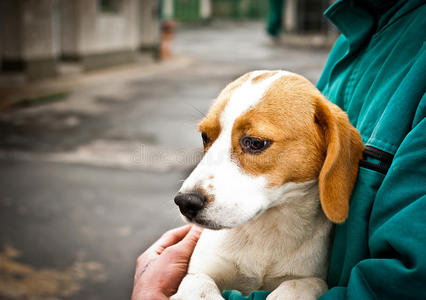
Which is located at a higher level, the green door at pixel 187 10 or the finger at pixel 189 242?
the finger at pixel 189 242

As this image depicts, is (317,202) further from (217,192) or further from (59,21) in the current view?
(59,21)

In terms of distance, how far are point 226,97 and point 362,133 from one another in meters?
0.62

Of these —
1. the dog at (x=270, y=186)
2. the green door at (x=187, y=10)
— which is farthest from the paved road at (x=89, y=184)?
the green door at (x=187, y=10)

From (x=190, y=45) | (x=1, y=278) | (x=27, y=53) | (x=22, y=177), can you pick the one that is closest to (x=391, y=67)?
(x=1, y=278)

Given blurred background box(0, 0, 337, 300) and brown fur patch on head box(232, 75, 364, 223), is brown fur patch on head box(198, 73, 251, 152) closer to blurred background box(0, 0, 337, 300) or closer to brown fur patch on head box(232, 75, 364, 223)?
brown fur patch on head box(232, 75, 364, 223)

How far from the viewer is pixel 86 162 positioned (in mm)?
7820

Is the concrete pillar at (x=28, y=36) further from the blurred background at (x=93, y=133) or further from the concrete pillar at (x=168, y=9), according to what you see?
the concrete pillar at (x=168, y=9)

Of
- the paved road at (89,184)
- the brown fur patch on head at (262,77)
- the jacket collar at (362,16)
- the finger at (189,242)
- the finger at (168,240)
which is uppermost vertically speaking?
the jacket collar at (362,16)

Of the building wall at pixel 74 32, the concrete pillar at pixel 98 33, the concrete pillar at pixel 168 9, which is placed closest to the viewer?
the building wall at pixel 74 32

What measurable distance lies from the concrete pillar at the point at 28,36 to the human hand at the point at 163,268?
499 inches

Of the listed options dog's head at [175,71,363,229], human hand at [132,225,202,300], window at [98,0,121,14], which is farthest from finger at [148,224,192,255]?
window at [98,0,121,14]

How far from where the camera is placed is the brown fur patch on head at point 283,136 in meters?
2.00

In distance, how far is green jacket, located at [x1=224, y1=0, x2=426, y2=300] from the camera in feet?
4.76

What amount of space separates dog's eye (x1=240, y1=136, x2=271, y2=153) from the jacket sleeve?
546mm
